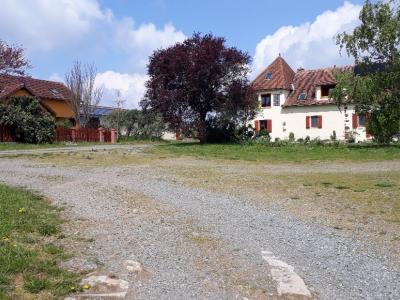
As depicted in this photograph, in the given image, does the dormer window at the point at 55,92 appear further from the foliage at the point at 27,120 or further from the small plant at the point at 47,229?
the small plant at the point at 47,229

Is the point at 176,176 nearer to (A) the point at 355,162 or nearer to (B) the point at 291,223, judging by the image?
(B) the point at 291,223

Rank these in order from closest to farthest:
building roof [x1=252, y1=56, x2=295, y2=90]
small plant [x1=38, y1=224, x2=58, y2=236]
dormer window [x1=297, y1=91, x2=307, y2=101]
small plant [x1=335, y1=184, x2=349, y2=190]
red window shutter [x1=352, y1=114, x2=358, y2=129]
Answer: small plant [x1=38, y1=224, x2=58, y2=236], small plant [x1=335, y1=184, x2=349, y2=190], red window shutter [x1=352, y1=114, x2=358, y2=129], dormer window [x1=297, y1=91, x2=307, y2=101], building roof [x1=252, y1=56, x2=295, y2=90]

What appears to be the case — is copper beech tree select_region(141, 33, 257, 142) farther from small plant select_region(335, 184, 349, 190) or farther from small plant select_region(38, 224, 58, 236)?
small plant select_region(38, 224, 58, 236)

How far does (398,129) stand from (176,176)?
2064 centimetres

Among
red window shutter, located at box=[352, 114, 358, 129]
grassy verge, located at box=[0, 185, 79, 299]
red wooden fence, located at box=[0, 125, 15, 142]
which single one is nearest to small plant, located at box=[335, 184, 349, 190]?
grassy verge, located at box=[0, 185, 79, 299]

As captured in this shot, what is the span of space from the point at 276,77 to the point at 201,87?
19.4 metres

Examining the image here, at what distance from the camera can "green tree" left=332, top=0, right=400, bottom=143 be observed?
2873cm

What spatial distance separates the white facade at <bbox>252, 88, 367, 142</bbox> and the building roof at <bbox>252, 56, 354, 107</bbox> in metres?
0.50

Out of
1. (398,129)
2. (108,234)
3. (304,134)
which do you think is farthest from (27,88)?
(108,234)

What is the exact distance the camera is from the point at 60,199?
10234 mm

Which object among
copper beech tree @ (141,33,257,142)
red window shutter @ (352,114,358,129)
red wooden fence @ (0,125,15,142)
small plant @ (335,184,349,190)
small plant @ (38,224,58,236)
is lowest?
small plant @ (335,184,349,190)

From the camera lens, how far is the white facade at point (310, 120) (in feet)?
154

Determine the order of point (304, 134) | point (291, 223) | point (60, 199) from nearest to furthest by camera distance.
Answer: point (291, 223) → point (60, 199) → point (304, 134)

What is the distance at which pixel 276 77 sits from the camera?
171ft
